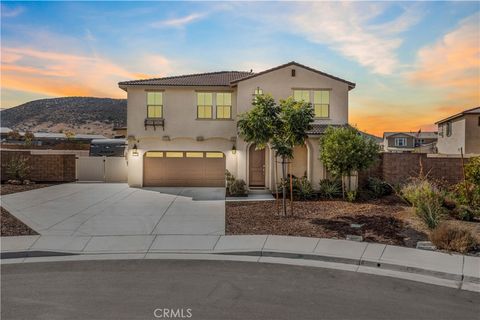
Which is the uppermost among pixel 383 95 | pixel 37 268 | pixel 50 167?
pixel 383 95

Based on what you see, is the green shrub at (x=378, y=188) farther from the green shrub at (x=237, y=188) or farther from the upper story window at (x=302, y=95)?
the green shrub at (x=237, y=188)

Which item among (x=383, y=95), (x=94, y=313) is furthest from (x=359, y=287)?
(x=383, y=95)

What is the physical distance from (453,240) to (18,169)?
23582mm

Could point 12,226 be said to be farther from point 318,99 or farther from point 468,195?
point 468,195

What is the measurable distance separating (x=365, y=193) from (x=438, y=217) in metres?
7.16

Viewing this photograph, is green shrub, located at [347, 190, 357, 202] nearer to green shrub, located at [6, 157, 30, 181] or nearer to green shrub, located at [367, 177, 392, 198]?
green shrub, located at [367, 177, 392, 198]

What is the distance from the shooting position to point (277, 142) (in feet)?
46.2

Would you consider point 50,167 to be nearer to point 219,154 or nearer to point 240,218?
point 219,154

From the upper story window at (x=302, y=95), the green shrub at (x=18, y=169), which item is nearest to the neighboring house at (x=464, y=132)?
the upper story window at (x=302, y=95)

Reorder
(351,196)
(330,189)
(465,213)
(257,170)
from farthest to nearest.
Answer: (257,170) < (330,189) < (351,196) < (465,213)

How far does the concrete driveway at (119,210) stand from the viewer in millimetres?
12195

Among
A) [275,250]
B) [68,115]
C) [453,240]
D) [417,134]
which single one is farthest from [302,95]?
[68,115]

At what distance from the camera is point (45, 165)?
24.5 metres

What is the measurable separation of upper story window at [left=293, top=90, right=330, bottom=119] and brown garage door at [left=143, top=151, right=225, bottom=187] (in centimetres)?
599
